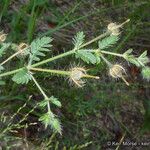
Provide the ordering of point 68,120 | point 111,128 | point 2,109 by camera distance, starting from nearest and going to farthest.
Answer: point 2,109
point 68,120
point 111,128

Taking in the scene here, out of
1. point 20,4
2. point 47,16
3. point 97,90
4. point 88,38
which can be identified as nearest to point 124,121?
point 97,90

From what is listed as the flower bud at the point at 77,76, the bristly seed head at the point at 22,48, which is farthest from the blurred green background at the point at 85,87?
the flower bud at the point at 77,76

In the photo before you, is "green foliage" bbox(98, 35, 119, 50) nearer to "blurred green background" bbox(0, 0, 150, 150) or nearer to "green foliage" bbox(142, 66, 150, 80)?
"green foliage" bbox(142, 66, 150, 80)

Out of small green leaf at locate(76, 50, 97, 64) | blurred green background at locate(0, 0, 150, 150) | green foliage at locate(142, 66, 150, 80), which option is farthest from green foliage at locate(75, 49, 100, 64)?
blurred green background at locate(0, 0, 150, 150)

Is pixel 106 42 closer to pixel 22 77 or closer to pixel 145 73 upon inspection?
pixel 145 73

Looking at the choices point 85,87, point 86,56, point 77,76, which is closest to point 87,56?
point 86,56

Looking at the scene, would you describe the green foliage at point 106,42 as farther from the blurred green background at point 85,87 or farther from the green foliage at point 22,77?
the blurred green background at point 85,87

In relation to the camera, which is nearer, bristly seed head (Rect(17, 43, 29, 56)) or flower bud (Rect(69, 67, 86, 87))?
flower bud (Rect(69, 67, 86, 87))

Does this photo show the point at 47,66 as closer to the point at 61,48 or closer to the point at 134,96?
the point at 61,48
